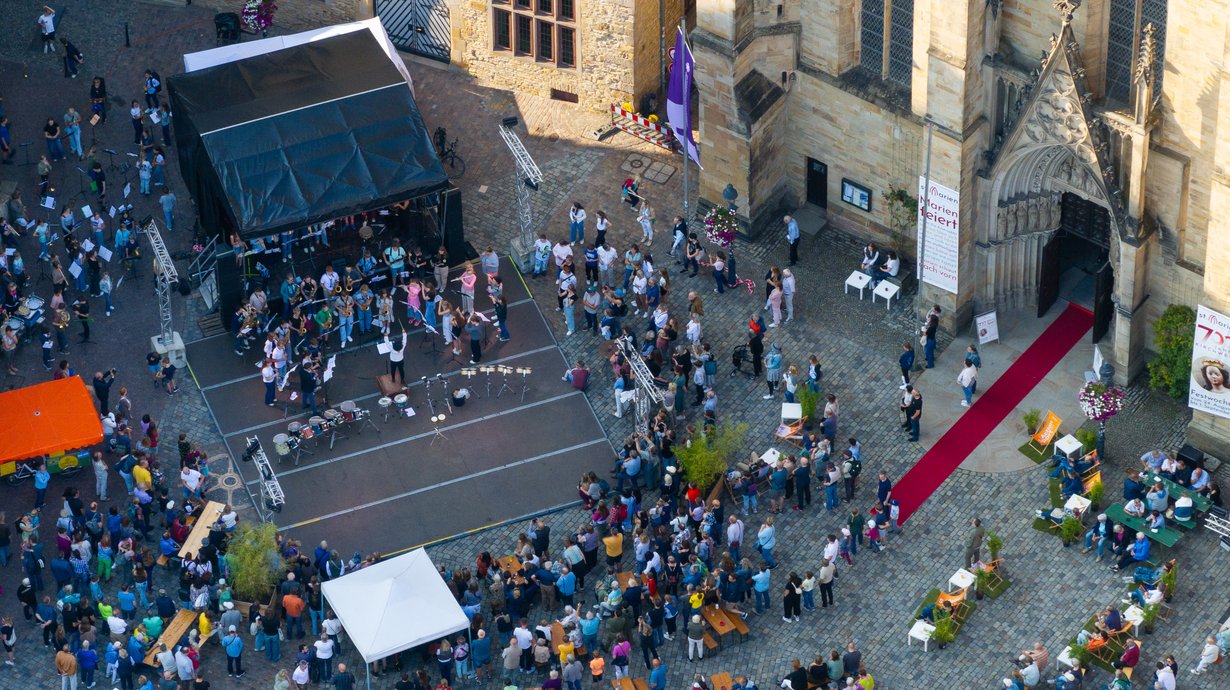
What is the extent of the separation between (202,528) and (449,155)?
55.2 feet

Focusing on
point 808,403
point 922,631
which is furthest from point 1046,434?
point 922,631

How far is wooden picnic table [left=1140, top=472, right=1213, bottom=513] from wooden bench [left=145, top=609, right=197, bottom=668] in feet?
78.1

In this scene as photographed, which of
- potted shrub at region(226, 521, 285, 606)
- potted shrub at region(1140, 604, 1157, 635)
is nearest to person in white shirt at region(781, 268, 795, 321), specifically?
potted shrub at region(1140, 604, 1157, 635)

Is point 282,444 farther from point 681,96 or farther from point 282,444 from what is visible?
point 681,96

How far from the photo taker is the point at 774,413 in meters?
72.1

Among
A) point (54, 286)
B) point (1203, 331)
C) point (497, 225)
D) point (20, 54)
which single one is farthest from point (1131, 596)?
point (20, 54)

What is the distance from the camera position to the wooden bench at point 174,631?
218 feet

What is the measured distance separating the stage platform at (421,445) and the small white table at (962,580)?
10.2 meters

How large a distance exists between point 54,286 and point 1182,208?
31355 mm

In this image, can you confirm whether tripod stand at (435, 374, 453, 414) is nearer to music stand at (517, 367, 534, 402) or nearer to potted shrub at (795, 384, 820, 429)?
music stand at (517, 367, 534, 402)

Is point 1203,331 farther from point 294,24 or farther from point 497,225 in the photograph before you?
point 294,24

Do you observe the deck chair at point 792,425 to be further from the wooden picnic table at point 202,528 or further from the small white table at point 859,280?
the wooden picnic table at point 202,528

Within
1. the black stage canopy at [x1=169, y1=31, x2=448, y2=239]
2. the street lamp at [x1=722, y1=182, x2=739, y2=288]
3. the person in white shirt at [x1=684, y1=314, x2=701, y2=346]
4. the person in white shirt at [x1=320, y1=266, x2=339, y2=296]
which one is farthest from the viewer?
the street lamp at [x1=722, y1=182, x2=739, y2=288]

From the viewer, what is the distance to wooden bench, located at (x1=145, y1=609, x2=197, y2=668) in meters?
66.4
